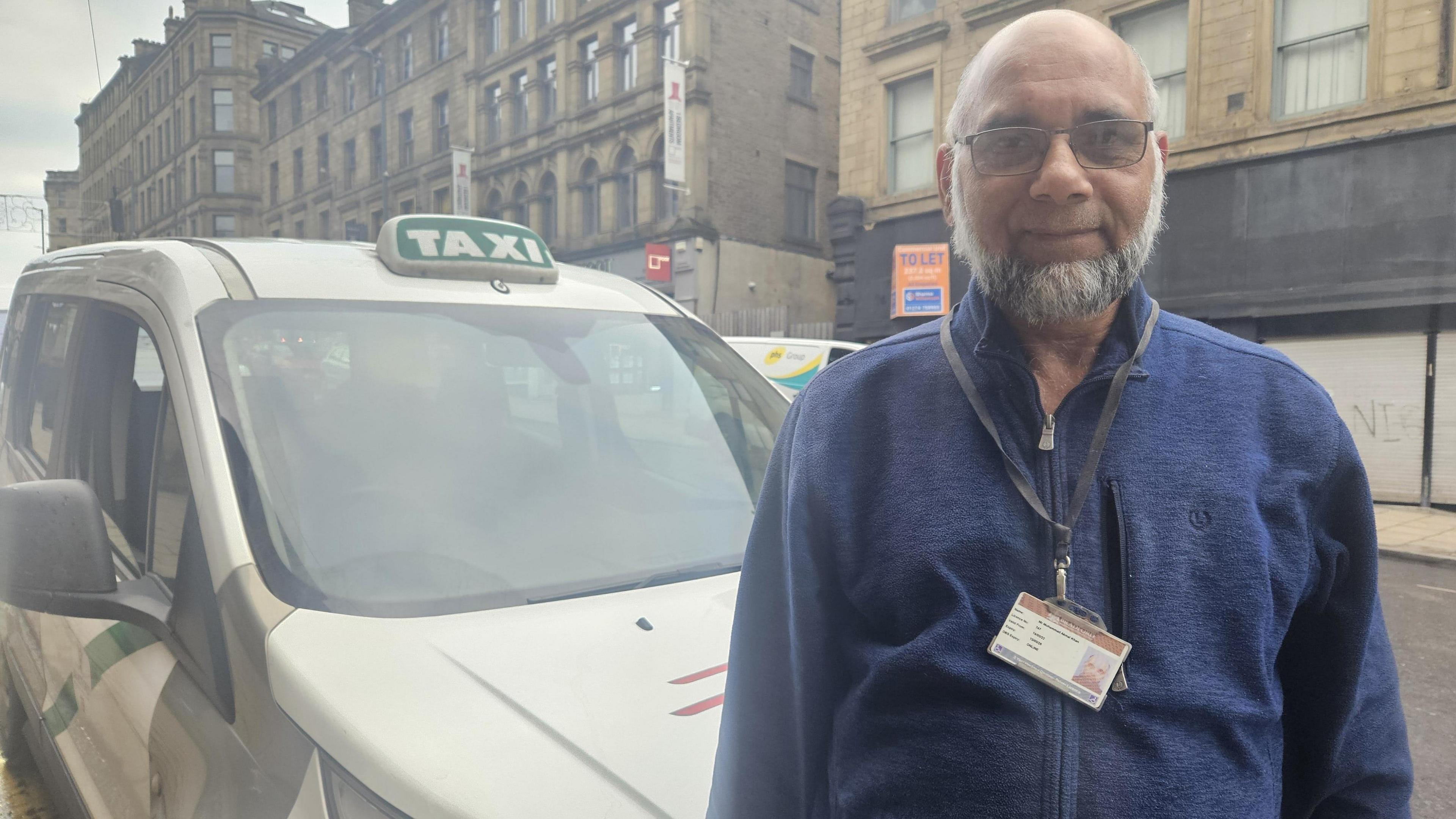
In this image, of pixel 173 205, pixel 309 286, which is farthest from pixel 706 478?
pixel 173 205

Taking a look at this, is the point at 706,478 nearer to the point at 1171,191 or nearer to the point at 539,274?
the point at 539,274

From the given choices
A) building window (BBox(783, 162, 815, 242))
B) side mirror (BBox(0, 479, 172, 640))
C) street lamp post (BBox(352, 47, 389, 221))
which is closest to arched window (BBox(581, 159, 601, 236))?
building window (BBox(783, 162, 815, 242))

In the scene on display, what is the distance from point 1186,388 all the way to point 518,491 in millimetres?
1543

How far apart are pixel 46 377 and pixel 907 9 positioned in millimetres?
17313

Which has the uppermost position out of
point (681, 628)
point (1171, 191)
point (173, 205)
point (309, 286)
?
point (173, 205)

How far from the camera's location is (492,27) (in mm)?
30156

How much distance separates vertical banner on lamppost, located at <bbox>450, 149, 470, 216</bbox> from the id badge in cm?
2994

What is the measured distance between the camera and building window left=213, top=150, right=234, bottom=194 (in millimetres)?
43250

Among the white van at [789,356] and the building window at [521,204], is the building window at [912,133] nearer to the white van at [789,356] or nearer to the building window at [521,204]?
the white van at [789,356]

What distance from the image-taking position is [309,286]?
2334 millimetres

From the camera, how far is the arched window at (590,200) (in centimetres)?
2664

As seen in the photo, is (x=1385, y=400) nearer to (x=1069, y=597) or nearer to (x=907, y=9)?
(x=907, y=9)

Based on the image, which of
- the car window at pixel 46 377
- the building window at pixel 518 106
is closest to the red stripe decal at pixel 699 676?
the car window at pixel 46 377

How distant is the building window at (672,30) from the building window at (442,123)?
35.9 feet
